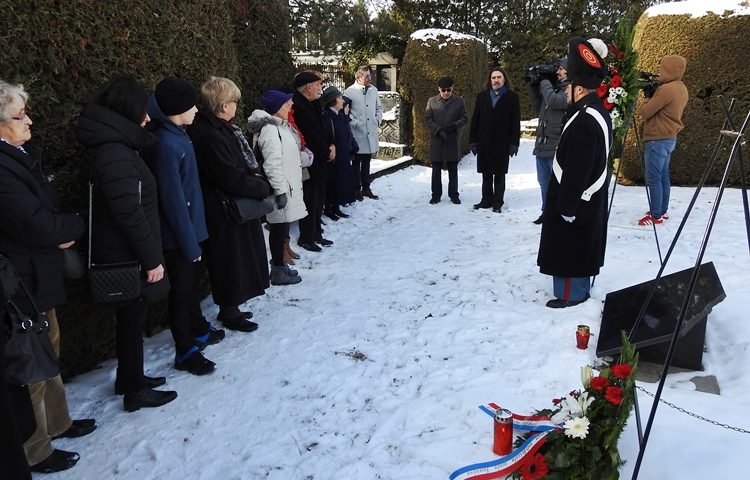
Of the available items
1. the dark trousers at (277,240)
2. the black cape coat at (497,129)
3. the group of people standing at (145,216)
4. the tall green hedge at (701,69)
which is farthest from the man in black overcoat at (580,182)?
the tall green hedge at (701,69)

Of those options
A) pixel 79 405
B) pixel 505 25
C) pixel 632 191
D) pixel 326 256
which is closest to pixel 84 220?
pixel 79 405

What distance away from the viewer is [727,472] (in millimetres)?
2410

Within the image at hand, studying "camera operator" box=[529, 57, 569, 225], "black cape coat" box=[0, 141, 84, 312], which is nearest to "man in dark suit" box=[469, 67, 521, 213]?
"camera operator" box=[529, 57, 569, 225]

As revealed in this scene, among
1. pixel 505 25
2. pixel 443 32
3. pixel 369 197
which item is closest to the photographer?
pixel 369 197

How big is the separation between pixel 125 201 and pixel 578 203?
10.4ft

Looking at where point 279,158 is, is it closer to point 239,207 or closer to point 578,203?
point 239,207

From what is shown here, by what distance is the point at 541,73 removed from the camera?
20.7 feet

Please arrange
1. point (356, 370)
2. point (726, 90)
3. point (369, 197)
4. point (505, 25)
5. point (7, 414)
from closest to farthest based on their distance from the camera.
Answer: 1. point (7, 414)
2. point (356, 370)
3. point (726, 90)
4. point (369, 197)
5. point (505, 25)

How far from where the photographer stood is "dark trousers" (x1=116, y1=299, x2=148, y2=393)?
121 inches

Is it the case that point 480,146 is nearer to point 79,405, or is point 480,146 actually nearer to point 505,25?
point 79,405

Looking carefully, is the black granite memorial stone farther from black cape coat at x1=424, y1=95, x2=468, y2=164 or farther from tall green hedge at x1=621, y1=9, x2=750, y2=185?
tall green hedge at x1=621, y1=9, x2=750, y2=185

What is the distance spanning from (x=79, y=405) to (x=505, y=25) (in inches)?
845

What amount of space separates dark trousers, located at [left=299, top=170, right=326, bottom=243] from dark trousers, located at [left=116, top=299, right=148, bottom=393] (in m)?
3.04

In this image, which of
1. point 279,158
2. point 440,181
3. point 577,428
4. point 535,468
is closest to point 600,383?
point 577,428
